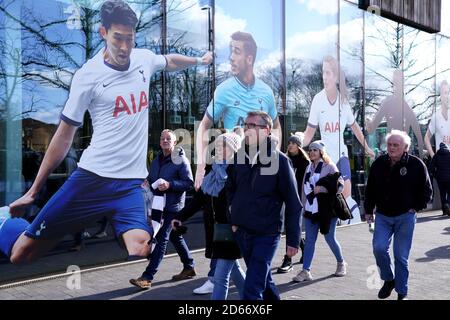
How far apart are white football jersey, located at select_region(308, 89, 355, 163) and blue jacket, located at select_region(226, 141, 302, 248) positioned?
6.84 meters

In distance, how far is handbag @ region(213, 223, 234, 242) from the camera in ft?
14.3

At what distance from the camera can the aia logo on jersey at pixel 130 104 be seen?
7020 mm

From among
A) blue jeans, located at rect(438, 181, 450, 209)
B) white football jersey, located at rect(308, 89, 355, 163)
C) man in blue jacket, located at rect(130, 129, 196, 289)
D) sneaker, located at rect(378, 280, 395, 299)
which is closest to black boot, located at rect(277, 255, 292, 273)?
man in blue jacket, located at rect(130, 129, 196, 289)

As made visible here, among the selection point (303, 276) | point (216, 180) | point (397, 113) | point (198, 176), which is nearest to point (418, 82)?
point (397, 113)

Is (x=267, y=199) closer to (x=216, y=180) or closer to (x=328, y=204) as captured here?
(x=216, y=180)

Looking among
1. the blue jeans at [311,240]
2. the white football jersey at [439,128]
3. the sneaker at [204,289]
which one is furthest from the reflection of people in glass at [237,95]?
the white football jersey at [439,128]

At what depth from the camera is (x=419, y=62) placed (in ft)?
46.9

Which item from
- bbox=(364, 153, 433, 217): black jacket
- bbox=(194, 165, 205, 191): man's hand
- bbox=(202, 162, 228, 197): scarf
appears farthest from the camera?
bbox=(194, 165, 205, 191): man's hand

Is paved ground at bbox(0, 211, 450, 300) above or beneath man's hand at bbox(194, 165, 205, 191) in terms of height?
beneath

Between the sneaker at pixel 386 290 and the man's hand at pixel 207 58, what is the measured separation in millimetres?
4561

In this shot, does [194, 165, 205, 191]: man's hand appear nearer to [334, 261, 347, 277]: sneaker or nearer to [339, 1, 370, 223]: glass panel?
[334, 261, 347, 277]: sneaker

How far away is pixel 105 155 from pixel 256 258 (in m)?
3.52

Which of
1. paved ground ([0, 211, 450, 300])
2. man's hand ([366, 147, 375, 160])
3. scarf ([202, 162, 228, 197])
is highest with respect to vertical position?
man's hand ([366, 147, 375, 160])

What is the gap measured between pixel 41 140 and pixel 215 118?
10.1ft
